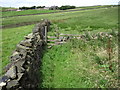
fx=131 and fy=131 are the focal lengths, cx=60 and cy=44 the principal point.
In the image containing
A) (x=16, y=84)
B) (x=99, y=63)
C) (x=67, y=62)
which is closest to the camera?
(x=16, y=84)

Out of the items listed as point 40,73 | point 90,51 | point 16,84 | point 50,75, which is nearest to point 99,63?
point 90,51

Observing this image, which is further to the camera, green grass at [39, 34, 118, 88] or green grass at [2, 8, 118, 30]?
green grass at [2, 8, 118, 30]

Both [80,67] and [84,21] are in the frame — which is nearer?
[80,67]

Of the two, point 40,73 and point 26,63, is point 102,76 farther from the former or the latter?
point 26,63

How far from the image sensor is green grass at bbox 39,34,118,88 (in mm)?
6625

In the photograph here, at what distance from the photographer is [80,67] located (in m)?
8.09

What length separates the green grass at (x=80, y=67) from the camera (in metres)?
6.62

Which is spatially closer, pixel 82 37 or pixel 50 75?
pixel 50 75

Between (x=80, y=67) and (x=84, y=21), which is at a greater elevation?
(x=84, y=21)

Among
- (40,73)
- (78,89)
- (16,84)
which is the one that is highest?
(16,84)

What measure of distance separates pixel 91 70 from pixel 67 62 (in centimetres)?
188

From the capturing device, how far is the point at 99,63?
8.22 meters

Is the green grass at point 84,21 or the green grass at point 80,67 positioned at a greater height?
the green grass at point 84,21

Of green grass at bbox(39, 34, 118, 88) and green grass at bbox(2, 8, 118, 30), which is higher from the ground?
green grass at bbox(2, 8, 118, 30)
